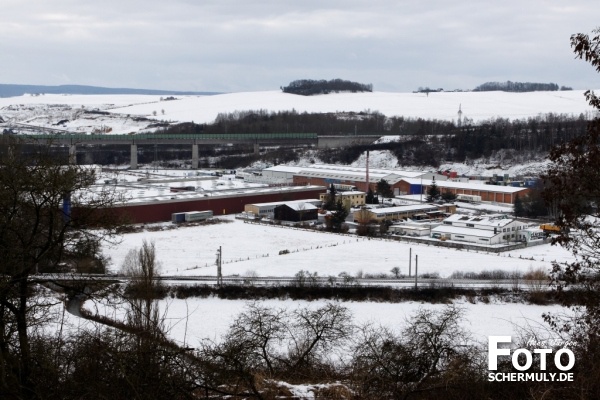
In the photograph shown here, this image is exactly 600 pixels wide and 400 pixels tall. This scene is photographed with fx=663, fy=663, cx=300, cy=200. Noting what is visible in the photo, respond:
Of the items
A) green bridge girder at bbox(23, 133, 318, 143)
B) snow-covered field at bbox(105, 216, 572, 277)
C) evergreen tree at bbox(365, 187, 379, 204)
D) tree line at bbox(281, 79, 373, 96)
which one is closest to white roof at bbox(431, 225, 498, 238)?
snow-covered field at bbox(105, 216, 572, 277)

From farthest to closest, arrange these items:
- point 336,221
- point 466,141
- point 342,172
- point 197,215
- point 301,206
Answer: point 466,141, point 342,172, point 301,206, point 197,215, point 336,221

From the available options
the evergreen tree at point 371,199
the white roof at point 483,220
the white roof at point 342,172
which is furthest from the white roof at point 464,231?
the white roof at point 342,172

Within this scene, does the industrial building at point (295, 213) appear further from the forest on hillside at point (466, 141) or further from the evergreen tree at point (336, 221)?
the forest on hillside at point (466, 141)

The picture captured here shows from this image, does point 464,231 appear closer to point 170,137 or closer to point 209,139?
point 209,139

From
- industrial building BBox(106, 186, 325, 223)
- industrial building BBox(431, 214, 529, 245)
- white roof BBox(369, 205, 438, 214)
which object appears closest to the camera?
industrial building BBox(431, 214, 529, 245)

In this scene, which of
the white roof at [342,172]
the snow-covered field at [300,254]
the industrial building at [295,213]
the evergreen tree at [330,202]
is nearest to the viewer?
the snow-covered field at [300,254]

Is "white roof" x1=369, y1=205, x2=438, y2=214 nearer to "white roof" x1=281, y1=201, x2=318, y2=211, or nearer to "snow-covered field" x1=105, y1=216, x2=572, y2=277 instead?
"white roof" x1=281, y1=201, x2=318, y2=211

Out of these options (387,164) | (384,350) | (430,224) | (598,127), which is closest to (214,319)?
(384,350)

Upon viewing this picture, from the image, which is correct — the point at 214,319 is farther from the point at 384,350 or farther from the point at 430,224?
the point at 430,224

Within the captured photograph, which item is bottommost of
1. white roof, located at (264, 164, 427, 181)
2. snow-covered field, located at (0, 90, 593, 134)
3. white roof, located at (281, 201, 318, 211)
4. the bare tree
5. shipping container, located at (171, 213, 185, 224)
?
shipping container, located at (171, 213, 185, 224)

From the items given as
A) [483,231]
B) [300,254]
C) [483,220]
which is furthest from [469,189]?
[300,254]

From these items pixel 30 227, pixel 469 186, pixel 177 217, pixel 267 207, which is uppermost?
pixel 30 227

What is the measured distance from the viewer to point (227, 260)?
9211 millimetres

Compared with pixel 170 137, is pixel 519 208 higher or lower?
lower
